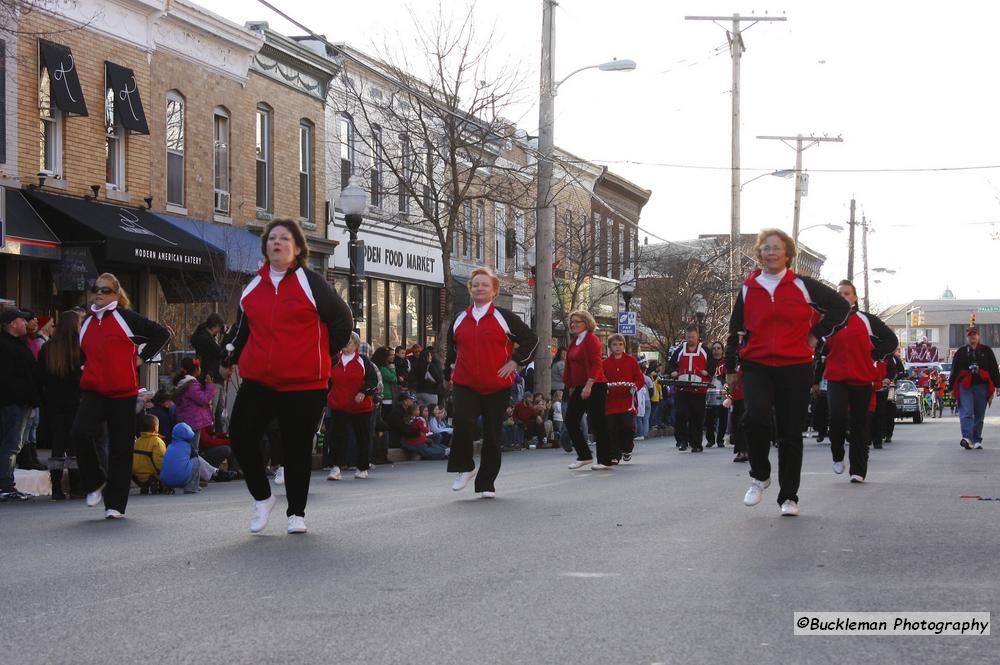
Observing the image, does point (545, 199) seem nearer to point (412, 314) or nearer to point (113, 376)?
point (412, 314)

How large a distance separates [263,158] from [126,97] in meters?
5.49

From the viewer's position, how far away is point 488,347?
37.0 ft

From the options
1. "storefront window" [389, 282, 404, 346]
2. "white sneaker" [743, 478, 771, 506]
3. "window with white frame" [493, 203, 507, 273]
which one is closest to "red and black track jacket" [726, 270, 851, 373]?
"white sneaker" [743, 478, 771, 506]

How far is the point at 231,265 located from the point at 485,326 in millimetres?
14228

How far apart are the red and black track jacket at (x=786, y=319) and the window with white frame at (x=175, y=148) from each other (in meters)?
17.1

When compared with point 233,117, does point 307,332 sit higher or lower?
lower

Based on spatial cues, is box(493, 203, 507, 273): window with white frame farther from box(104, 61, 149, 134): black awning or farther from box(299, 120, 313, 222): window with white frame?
box(104, 61, 149, 134): black awning

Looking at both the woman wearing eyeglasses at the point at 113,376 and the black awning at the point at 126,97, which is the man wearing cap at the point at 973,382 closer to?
the black awning at the point at 126,97

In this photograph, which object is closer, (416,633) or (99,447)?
(416,633)

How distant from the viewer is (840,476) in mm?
13773

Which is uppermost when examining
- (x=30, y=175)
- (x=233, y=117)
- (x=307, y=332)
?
(x=233, y=117)

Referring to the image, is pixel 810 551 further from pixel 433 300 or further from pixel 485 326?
pixel 433 300

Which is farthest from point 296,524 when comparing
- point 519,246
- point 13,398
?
point 519,246

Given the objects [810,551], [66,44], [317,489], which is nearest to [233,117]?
[66,44]
